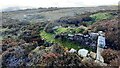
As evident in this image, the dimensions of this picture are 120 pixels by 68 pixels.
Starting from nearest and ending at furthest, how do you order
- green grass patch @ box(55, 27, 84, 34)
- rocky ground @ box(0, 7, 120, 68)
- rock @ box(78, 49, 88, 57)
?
rocky ground @ box(0, 7, 120, 68)
rock @ box(78, 49, 88, 57)
green grass patch @ box(55, 27, 84, 34)

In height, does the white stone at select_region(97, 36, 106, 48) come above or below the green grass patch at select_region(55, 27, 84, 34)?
below

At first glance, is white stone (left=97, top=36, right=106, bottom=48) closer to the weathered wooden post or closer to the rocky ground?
the weathered wooden post

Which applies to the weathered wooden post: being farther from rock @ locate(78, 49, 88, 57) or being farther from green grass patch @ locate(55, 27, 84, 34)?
green grass patch @ locate(55, 27, 84, 34)

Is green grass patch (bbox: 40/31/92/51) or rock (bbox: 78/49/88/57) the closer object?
rock (bbox: 78/49/88/57)

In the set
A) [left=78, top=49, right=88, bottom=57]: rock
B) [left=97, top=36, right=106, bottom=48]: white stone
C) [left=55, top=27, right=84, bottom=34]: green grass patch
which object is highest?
[left=55, top=27, right=84, bottom=34]: green grass patch

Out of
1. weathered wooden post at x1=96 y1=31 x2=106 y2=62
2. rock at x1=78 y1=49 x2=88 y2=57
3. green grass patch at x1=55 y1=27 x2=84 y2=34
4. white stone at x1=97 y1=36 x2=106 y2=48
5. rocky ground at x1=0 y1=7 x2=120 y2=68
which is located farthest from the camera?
green grass patch at x1=55 y1=27 x2=84 y2=34

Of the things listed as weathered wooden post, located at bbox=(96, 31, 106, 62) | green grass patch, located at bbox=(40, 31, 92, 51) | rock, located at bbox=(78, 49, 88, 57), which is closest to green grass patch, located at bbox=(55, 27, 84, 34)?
green grass patch, located at bbox=(40, 31, 92, 51)

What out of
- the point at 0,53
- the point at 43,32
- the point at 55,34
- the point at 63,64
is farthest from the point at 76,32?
the point at 63,64

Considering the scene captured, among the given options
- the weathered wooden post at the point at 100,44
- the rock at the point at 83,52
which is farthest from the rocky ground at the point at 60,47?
the weathered wooden post at the point at 100,44

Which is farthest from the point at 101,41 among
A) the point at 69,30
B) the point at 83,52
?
the point at 69,30

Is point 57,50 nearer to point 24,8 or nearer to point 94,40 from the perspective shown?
point 94,40

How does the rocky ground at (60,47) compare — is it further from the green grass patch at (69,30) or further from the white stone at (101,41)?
the white stone at (101,41)
